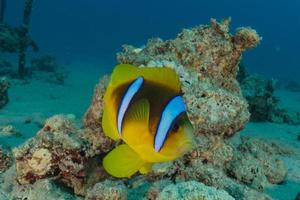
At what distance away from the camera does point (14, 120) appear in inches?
345

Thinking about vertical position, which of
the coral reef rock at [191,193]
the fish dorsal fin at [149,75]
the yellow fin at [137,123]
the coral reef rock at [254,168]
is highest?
the fish dorsal fin at [149,75]

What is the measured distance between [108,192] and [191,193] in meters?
0.83

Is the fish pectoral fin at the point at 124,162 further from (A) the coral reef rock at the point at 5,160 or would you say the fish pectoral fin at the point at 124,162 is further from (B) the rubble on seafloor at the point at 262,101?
(B) the rubble on seafloor at the point at 262,101

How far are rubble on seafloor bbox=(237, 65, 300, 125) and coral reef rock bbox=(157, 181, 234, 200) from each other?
8627 mm

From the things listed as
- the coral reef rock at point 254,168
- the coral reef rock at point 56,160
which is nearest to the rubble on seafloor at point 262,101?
the coral reef rock at point 254,168

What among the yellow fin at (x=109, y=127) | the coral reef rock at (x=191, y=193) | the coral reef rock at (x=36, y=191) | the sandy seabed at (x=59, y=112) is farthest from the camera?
the sandy seabed at (x=59, y=112)

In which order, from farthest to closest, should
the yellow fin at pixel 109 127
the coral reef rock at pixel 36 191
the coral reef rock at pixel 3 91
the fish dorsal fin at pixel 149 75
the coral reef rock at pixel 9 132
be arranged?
1. the coral reef rock at pixel 3 91
2. the coral reef rock at pixel 9 132
3. the coral reef rock at pixel 36 191
4. the yellow fin at pixel 109 127
5. the fish dorsal fin at pixel 149 75

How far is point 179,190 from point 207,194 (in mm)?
227

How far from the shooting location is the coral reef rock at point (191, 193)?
10.2 ft

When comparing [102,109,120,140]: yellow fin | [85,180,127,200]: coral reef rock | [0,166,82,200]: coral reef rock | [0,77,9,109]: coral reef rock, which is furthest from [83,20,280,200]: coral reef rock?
[0,77,9,109]: coral reef rock

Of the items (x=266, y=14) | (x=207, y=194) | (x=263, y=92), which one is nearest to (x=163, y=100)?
A: (x=207, y=194)

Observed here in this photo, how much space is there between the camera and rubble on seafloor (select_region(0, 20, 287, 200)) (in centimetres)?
416

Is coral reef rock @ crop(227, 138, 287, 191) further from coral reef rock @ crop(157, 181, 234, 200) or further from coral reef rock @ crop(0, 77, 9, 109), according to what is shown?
coral reef rock @ crop(0, 77, 9, 109)

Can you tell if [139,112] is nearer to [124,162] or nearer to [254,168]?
[124,162]
